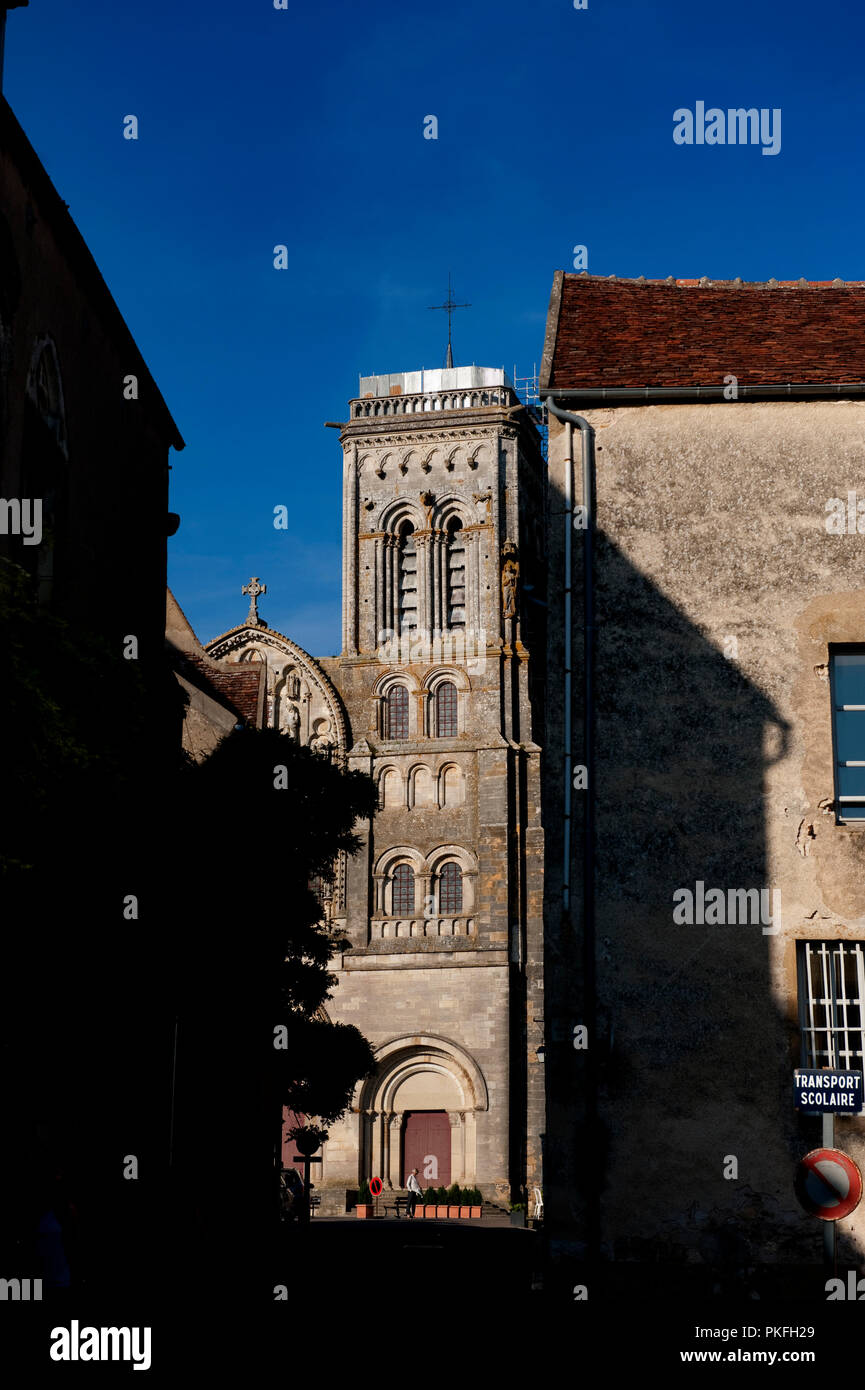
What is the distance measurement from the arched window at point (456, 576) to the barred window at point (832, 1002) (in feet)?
118

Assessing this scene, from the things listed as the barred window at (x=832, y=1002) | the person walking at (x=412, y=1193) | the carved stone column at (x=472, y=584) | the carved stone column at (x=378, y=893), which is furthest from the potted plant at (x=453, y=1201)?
the barred window at (x=832, y=1002)

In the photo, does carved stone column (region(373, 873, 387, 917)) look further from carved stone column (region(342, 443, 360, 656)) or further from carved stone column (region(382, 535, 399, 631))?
carved stone column (region(382, 535, 399, 631))

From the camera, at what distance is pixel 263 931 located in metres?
17.2

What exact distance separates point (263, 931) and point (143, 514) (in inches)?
240

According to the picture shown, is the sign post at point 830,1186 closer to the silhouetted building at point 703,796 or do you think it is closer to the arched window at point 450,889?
the silhouetted building at point 703,796

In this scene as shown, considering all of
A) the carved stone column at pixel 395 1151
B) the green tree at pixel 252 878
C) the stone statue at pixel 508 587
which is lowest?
the carved stone column at pixel 395 1151

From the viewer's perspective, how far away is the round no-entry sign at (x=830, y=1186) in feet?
37.6

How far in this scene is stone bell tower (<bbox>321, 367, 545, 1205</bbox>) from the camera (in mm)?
45750

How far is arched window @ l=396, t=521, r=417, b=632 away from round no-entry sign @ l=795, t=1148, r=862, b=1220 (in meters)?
40.5

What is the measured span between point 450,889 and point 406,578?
1017 centimetres

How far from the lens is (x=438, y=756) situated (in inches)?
1935

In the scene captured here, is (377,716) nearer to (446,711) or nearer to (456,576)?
(446,711)

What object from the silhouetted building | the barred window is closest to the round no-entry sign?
the silhouetted building
